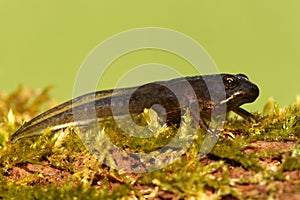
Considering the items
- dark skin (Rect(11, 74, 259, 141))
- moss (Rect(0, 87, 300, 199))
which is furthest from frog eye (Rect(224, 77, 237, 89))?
moss (Rect(0, 87, 300, 199))

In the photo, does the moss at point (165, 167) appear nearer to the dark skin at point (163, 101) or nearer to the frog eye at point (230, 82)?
the dark skin at point (163, 101)

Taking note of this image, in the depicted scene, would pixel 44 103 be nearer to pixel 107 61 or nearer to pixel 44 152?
pixel 107 61

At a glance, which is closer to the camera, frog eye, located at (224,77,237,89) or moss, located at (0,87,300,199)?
moss, located at (0,87,300,199)

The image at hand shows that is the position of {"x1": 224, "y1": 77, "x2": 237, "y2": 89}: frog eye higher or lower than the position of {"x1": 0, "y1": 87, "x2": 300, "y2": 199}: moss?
higher

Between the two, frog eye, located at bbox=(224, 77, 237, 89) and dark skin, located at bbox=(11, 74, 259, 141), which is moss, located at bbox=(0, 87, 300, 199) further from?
frog eye, located at bbox=(224, 77, 237, 89)

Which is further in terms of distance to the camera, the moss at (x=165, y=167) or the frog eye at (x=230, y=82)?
the frog eye at (x=230, y=82)

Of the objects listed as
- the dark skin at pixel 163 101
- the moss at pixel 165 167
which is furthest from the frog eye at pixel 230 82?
the moss at pixel 165 167
